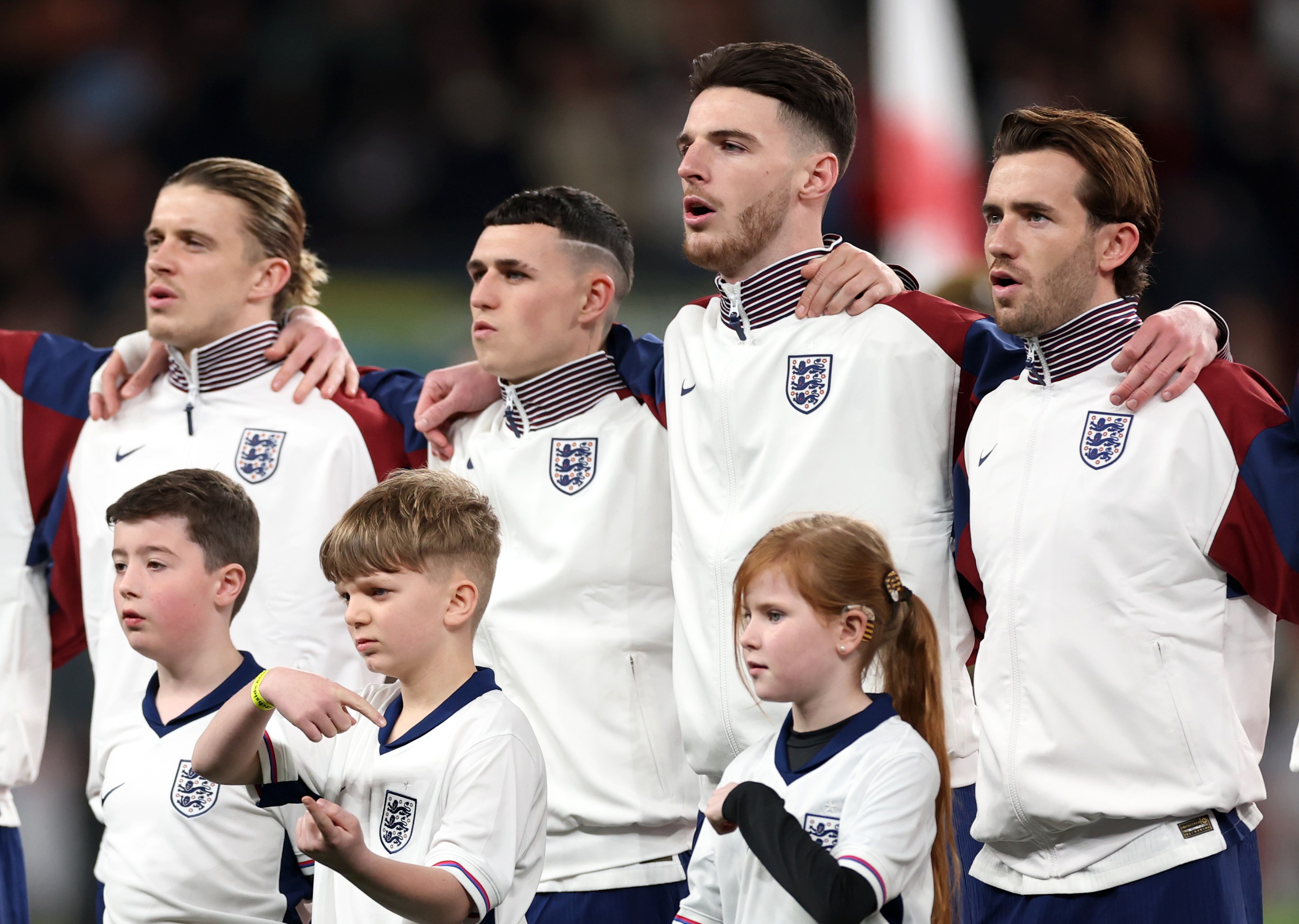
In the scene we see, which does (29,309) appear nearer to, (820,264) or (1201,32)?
(820,264)

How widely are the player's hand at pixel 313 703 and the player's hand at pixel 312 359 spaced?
175 cm

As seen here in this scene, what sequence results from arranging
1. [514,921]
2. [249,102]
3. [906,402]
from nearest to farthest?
[514,921]
[906,402]
[249,102]

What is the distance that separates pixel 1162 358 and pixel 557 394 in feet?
5.04

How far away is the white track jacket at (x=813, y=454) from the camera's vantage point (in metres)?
3.59

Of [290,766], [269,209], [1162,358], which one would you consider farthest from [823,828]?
[269,209]

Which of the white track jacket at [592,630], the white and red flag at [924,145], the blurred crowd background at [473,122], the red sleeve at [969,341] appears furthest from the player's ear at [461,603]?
the white and red flag at [924,145]

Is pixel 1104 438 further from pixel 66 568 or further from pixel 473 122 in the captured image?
pixel 473 122

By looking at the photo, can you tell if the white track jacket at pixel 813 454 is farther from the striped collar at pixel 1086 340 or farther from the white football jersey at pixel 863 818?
the white football jersey at pixel 863 818

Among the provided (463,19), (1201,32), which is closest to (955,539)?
(463,19)

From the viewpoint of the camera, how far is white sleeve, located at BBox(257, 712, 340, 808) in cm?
296

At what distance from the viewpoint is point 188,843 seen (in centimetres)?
330

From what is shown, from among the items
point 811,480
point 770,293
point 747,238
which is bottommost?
point 811,480

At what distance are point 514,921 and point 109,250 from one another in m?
7.06

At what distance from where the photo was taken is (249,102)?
976 cm
